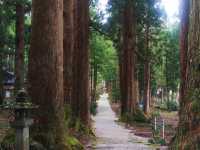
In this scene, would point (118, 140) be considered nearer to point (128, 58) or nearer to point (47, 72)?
point (47, 72)

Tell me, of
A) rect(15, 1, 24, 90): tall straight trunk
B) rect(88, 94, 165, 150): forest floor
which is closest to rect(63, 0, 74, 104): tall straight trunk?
rect(88, 94, 165, 150): forest floor

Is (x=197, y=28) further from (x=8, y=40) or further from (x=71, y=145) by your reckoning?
(x=8, y=40)

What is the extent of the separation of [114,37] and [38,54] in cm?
2739

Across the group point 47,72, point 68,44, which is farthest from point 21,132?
point 68,44

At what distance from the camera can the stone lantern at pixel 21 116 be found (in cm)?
854

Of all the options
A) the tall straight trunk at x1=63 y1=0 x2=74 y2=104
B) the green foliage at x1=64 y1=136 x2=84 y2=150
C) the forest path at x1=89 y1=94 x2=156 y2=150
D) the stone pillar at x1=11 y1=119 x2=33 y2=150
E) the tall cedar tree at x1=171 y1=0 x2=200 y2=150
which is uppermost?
the tall straight trunk at x1=63 y1=0 x2=74 y2=104

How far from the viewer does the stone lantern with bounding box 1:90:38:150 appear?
336 inches

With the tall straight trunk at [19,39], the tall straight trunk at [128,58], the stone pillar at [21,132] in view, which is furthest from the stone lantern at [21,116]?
the tall straight trunk at [128,58]

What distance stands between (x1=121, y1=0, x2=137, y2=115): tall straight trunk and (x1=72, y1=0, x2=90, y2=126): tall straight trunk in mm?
13112

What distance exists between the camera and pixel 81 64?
2130cm

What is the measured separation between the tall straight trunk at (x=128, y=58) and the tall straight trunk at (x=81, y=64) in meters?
13.1

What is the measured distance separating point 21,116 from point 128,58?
2722cm

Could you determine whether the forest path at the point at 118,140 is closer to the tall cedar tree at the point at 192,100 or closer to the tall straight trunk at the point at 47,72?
the tall straight trunk at the point at 47,72

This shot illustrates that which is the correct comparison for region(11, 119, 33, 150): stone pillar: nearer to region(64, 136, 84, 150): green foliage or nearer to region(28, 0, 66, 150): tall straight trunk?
region(28, 0, 66, 150): tall straight trunk
